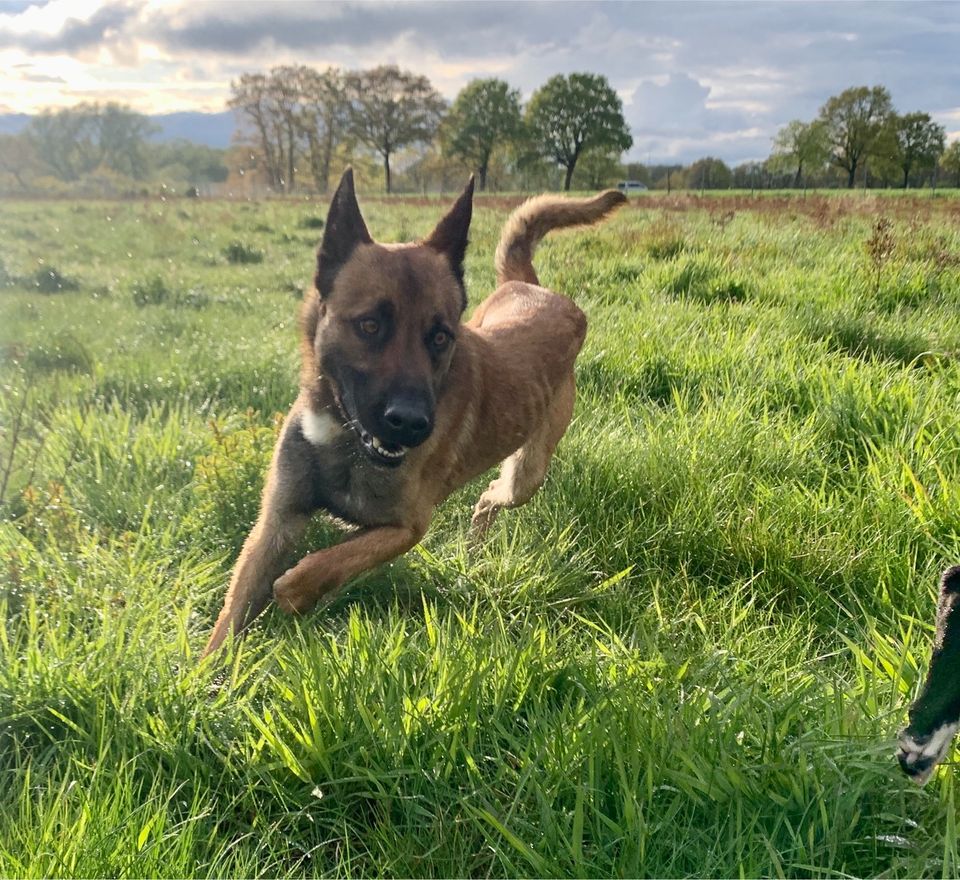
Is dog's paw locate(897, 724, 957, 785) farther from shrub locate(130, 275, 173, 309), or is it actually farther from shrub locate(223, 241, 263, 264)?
shrub locate(223, 241, 263, 264)

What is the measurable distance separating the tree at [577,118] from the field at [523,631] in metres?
2.95

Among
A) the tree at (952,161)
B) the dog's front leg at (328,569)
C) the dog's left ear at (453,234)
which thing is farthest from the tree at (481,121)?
the tree at (952,161)

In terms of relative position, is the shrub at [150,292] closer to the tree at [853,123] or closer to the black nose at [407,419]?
the black nose at [407,419]

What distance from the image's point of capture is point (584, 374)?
518 centimetres

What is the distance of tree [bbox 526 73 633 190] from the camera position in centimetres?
770

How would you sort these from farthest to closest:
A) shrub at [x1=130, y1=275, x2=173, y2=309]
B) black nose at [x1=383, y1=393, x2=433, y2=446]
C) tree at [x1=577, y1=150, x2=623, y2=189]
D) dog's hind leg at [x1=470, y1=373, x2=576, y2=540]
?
1. tree at [x1=577, y1=150, x2=623, y2=189]
2. shrub at [x1=130, y1=275, x2=173, y2=309]
3. dog's hind leg at [x1=470, y1=373, x2=576, y2=540]
4. black nose at [x1=383, y1=393, x2=433, y2=446]

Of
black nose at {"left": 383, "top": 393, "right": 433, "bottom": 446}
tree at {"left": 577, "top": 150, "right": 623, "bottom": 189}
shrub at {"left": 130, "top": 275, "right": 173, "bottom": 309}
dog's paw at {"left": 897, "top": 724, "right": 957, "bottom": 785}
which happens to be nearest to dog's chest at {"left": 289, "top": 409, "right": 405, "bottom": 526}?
black nose at {"left": 383, "top": 393, "right": 433, "bottom": 446}

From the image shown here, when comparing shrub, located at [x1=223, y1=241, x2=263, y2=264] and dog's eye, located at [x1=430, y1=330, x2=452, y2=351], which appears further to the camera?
shrub, located at [x1=223, y1=241, x2=263, y2=264]

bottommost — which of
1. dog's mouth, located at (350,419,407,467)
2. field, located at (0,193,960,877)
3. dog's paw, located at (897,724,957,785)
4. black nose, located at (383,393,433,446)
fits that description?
field, located at (0,193,960,877)

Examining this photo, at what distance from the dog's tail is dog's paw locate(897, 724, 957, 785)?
357cm

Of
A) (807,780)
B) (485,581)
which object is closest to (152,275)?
(485,581)

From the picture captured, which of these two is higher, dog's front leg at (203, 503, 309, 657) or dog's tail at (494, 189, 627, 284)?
dog's tail at (494, 189, 627, 284)

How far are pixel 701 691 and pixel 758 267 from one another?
704 centimetres

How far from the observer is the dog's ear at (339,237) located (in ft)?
9.67
